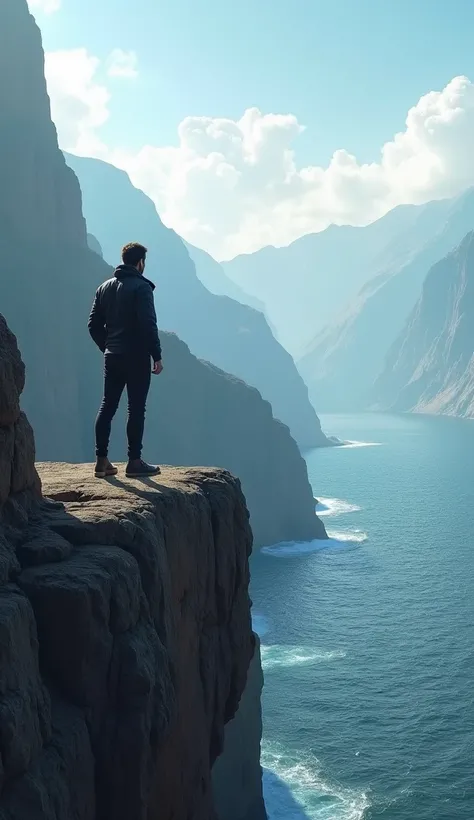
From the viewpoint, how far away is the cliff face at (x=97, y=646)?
565 centimetres

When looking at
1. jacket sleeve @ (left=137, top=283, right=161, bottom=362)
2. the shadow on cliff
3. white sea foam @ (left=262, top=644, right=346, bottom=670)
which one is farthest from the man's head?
white sea foam @ (left=262, top=644, right=346, bottom=670)

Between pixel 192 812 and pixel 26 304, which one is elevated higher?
pixel 26 304

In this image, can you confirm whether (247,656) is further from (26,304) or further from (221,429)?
(221,429)

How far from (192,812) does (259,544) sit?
85.4 m

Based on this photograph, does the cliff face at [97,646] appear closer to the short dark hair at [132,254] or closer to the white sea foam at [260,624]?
the short dark hair at [132,254]

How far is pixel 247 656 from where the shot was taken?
11.7m

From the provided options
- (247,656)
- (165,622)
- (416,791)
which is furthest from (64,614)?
(416,791)

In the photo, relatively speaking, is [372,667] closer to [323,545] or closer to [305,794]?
[305,794]

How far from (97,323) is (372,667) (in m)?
44.6

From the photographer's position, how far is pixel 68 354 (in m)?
77.9

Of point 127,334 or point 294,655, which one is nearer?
point 127,334

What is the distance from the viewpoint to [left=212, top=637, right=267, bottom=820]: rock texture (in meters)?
32.3

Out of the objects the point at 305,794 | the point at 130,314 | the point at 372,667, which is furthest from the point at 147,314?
the point at 372,667

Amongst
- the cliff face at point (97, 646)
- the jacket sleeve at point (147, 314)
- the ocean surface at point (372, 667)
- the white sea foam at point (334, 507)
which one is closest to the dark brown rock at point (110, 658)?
the cliff face at point (97, 646)
